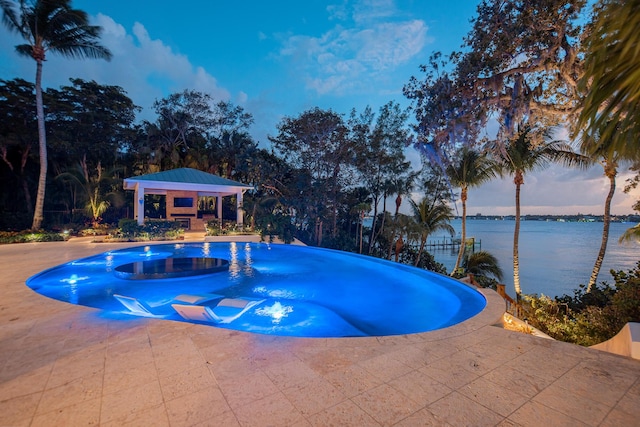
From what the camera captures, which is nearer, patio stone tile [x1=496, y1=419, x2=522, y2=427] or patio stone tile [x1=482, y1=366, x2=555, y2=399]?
patio stone tile [x1=496, y1=419, x2=522, y2=427]

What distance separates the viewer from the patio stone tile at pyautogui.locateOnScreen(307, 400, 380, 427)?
1.98 metres

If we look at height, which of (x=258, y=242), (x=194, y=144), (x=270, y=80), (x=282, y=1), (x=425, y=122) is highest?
(x=270, y=80)

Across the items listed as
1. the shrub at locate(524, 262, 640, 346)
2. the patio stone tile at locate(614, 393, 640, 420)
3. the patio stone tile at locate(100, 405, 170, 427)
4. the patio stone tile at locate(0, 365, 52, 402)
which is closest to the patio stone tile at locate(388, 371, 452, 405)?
the patio stone tile at locate(614, 393, 640, 420)

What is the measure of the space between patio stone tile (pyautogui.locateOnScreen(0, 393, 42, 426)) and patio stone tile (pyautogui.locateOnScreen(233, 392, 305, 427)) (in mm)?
1493

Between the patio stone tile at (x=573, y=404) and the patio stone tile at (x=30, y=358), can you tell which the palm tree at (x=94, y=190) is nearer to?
the patio stone tile at (x=30, y=358)


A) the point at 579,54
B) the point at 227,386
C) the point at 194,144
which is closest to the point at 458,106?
the point at 579,54

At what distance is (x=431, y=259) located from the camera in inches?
667

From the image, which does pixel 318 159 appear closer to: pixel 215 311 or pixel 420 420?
pixel 215 311

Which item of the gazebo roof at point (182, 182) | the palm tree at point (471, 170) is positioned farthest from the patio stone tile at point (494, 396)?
the gazebo roof at point (182, 182)

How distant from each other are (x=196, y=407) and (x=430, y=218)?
14495 mm

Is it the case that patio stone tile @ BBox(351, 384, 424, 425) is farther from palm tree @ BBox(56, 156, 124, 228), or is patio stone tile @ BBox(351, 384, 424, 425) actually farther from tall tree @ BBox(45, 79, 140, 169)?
tall tree @ BBox(45, 79, 140, 169)

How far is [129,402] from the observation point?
2180mm

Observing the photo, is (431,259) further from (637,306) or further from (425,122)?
(637,306)

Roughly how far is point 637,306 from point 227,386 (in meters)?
5.83
